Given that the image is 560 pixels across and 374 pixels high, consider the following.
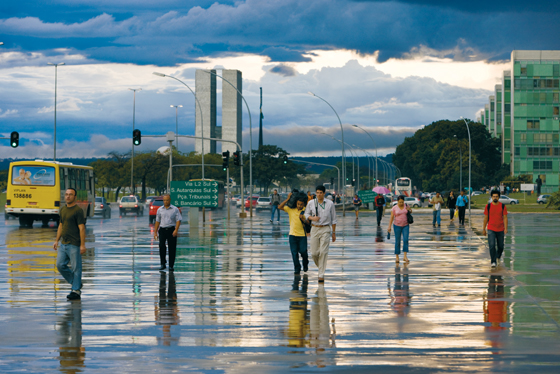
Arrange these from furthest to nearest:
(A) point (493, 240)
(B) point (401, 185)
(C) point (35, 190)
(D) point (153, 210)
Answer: (B) point (401, 185), (D) point (153, 210), (C) point (35, 190), (A) point (493, 240)

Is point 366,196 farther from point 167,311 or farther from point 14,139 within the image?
point 167,311

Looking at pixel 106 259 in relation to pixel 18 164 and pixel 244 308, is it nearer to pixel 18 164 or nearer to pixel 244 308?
pixel 244 308

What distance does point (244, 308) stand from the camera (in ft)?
34.4

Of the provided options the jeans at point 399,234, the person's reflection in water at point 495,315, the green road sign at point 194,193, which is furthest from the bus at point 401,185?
the person's reflection in water at point 495,315

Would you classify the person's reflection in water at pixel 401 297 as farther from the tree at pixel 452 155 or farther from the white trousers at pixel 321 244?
the tree at pixel 452 155

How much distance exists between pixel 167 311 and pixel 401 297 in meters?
3.87

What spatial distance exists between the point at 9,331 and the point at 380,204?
2883 cm

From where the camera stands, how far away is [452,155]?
118 m

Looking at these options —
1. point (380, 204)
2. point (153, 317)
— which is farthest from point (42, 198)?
point (153, 317)

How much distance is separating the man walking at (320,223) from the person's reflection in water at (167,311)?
110 inches

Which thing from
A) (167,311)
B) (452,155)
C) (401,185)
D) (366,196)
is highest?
(452,155)

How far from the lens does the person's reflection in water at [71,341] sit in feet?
23.0

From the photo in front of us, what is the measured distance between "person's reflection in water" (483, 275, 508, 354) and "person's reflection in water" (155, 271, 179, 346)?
12.1 ft

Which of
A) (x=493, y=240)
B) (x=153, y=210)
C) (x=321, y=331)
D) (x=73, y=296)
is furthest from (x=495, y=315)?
(x=153, y=210)
